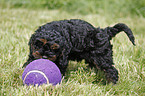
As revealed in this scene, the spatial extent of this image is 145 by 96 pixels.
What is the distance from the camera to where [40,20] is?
22.3 feet

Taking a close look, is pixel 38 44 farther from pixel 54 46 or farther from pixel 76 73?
pixel 76 73

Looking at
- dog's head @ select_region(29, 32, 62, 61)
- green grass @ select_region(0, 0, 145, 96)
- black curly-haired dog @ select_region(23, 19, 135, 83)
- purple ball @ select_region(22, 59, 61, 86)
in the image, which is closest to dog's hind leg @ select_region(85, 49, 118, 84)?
black curly-haired dog @ select_region(23, 19, 135, 83)

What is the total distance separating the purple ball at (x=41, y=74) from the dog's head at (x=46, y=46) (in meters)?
0.20

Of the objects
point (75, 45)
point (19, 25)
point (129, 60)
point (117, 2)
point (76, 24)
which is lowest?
point (129, 60)

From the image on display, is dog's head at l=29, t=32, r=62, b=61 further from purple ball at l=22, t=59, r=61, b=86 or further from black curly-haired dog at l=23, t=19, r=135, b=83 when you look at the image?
purple ball at l=22, t=59, r=61, b=86

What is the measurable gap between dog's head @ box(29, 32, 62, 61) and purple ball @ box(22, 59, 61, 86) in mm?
203

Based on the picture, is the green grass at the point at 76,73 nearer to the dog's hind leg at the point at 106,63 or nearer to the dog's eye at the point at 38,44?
the dog's hind leg at the point at 106,63

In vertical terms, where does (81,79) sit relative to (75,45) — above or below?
below

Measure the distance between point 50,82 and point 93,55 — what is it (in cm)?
115

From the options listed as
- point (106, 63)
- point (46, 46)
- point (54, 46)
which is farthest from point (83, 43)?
point (46, 46)

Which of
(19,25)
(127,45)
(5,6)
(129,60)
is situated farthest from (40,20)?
(129,60)

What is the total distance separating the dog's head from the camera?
113 inches

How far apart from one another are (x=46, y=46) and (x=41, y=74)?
1.65 feet

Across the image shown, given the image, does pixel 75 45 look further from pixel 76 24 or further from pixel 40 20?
pixel 40 20
